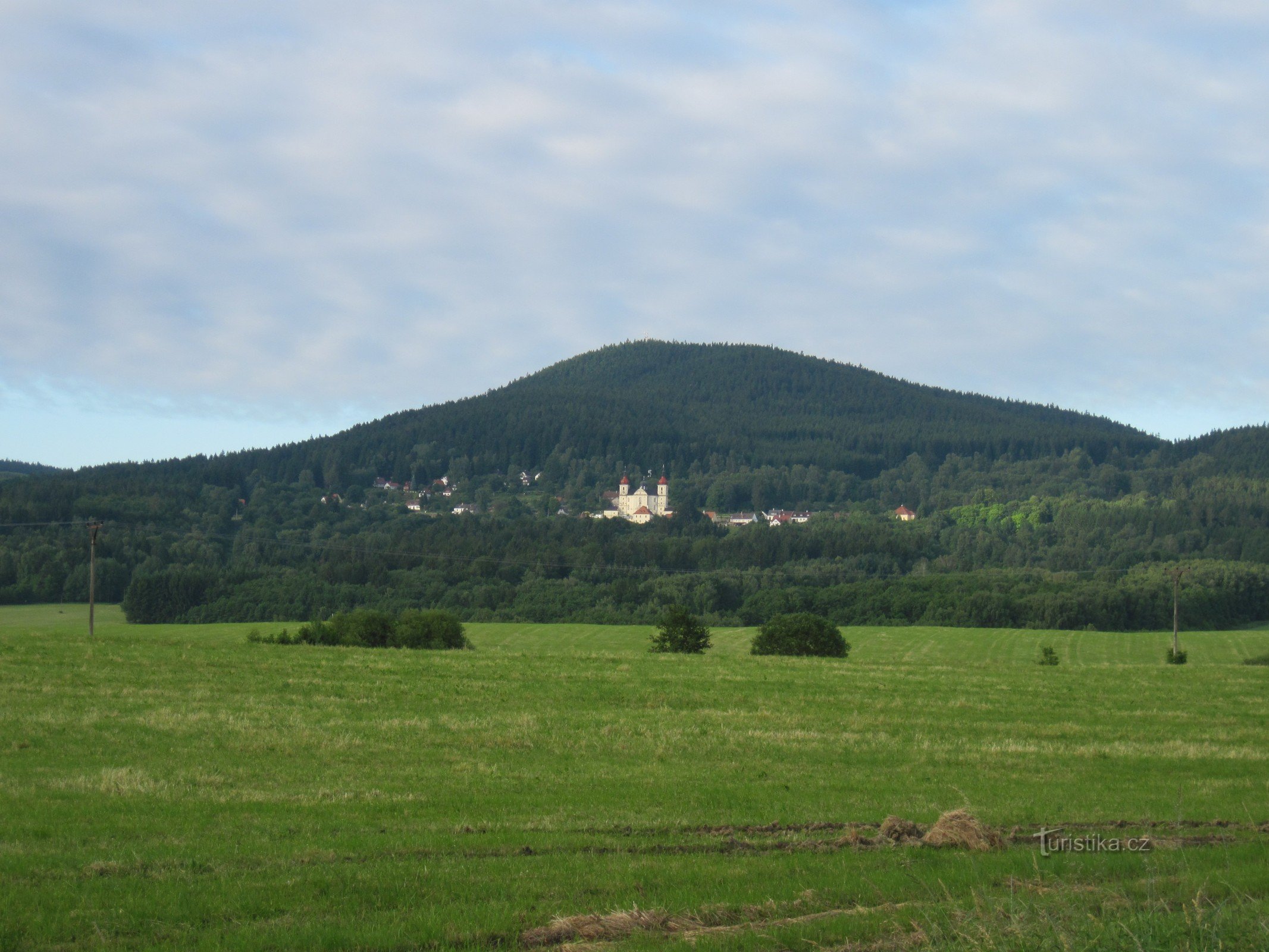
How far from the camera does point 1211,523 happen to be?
141 m

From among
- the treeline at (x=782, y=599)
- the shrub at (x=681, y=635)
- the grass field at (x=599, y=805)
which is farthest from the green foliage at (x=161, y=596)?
the grass field at (x=599, y=805)

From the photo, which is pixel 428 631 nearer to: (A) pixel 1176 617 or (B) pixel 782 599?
(A) pixel 1176 617

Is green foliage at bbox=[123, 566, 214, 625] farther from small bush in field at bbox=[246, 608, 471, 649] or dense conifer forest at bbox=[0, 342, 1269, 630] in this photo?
small bush in field at bbox=[246, 608, 471, 649]

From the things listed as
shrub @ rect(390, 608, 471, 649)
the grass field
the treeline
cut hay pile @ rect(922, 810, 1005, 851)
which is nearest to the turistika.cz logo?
the grass field

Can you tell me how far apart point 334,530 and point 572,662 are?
132 m

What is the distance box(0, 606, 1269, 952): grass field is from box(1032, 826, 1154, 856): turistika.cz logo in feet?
0.83

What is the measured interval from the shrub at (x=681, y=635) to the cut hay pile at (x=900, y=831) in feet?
144

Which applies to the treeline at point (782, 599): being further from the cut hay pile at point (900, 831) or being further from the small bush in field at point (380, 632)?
the cut hay pile at point (900, 831)

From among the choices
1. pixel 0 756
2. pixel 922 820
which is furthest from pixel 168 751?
pixel 922 820

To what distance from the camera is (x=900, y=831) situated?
12969 mm

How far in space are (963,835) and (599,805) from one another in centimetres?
506

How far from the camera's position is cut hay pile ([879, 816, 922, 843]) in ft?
42.1

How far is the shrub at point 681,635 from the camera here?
189 feet

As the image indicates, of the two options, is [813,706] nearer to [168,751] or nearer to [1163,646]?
[168,751]
